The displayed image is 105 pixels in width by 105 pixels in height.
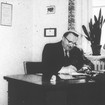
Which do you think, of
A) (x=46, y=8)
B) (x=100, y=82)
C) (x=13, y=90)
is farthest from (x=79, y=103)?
(x=46, y=8)

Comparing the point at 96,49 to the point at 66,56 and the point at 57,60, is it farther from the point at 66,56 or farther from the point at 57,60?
the point at 57,60

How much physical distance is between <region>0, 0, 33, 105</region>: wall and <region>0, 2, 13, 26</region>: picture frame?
0.08m

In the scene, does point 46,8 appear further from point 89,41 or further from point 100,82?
point 100,82

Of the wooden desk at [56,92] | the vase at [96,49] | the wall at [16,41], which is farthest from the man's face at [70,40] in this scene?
the wall at [16,41]

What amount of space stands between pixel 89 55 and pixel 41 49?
3.68 ft

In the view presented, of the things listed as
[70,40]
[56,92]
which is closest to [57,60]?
[70,40]

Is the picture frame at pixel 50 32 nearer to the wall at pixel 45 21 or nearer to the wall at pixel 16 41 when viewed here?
the wall at pixel 45 21

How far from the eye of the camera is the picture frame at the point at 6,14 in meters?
4.48

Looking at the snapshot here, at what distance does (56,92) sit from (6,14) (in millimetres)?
2873

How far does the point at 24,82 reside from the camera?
2.31m

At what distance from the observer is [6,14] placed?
4.55 m

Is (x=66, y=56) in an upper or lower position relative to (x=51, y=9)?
lower

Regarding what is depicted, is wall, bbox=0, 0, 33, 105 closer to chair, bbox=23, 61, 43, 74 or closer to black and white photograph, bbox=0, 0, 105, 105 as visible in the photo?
black and white photograph, bbox=0, 0, 105, 105

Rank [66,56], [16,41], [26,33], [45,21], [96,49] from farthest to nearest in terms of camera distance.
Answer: [45,21] → [26,33] → [16,41] → [96,49] → [66,56]
